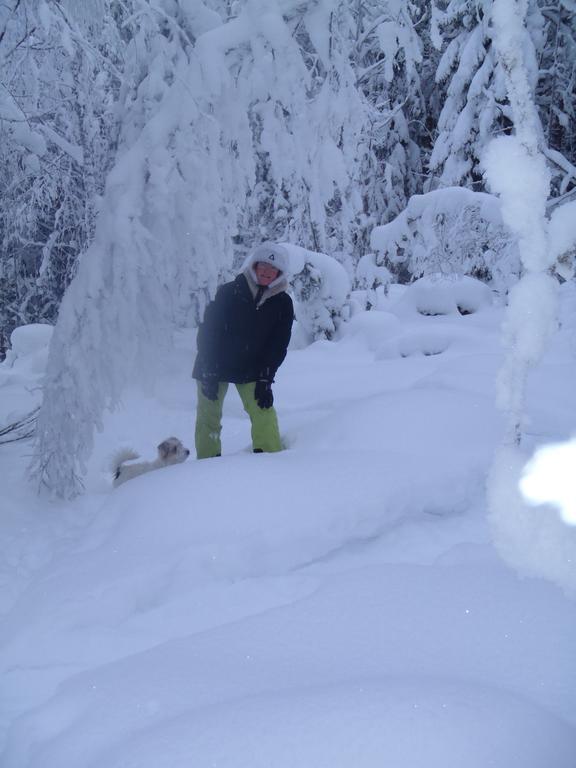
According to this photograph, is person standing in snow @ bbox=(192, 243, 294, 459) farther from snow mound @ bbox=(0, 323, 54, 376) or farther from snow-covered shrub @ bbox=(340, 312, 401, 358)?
snow mound @ bbox=(0, 323, 54, 376)

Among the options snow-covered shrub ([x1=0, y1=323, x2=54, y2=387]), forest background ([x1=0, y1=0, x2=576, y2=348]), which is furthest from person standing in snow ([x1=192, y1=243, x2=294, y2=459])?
snow-covered shrub ([x1=0, y1=323, x2=54, y2=387])

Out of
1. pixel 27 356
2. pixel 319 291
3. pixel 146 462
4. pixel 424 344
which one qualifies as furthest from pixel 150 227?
pixel 27 356

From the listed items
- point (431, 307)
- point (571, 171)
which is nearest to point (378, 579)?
point (571, 171)

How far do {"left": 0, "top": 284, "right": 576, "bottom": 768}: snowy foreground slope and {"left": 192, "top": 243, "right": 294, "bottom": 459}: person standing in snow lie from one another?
1.53ft

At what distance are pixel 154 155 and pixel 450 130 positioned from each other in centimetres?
1381

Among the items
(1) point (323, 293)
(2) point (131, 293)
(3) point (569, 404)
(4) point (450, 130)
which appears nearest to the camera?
(2) point (131, 293)

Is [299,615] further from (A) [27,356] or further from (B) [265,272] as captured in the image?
(A) [27,356]

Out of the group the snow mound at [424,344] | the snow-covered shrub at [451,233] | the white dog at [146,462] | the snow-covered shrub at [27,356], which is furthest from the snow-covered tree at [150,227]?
the snow mound at [424,344]

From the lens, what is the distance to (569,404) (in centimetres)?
486

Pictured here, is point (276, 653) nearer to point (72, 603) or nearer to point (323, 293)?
point (72, 603)

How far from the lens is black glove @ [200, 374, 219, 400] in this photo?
4242mm

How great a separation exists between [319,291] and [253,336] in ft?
19.8

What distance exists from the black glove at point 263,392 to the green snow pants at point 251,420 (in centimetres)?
4

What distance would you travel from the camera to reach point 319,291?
32.6 ft
